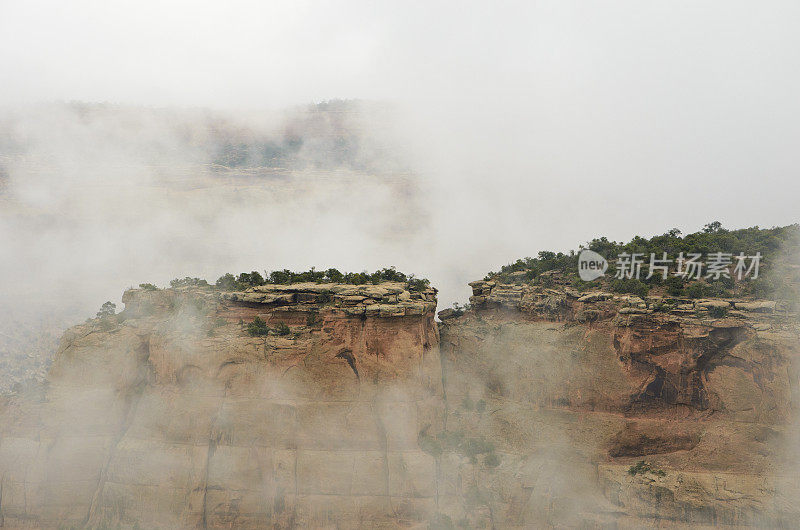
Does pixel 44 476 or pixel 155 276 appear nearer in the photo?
pixel 44 476

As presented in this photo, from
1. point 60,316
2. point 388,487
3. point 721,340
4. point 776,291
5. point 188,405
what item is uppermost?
point 60,316

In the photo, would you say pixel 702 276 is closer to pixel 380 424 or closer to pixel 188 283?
pixel 380 424

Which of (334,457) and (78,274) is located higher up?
(78,274)

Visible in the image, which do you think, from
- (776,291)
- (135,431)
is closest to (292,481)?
(135,431)

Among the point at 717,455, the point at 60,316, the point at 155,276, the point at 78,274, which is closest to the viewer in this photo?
the point at 717,455

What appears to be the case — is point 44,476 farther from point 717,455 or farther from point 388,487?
point 717,455
